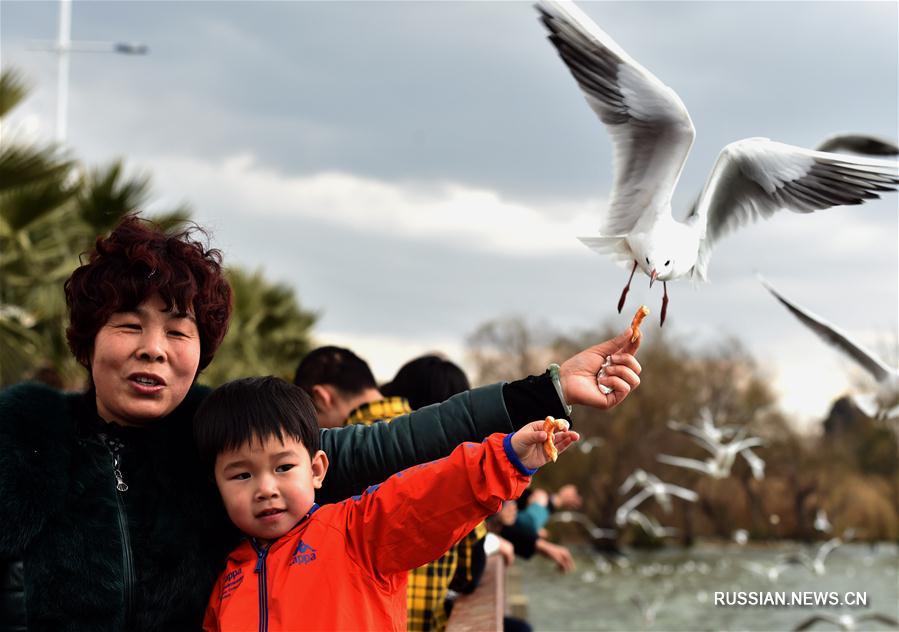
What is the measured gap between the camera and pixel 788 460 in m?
27.5

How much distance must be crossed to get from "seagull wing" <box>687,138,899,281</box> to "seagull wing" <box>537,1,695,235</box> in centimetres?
18

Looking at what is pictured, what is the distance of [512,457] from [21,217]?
676 cm

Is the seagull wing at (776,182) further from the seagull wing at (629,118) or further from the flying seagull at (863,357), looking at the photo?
the flying seagull at (863,357)

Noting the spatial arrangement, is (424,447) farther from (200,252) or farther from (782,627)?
→ (782,627)

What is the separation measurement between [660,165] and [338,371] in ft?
4.34

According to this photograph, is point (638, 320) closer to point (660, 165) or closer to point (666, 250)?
point (666, 250)

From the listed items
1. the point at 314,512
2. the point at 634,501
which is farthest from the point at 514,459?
the point at 634,501

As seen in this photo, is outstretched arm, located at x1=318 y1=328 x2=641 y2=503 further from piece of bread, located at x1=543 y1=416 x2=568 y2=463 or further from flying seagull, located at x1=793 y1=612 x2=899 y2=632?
flying seagull, located at x1=793 y1=612 x2=899 y2=632

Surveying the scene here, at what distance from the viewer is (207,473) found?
199cm

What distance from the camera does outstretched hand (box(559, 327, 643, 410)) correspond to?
1949 mm

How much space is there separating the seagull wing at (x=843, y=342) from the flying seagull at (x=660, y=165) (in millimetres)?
1024

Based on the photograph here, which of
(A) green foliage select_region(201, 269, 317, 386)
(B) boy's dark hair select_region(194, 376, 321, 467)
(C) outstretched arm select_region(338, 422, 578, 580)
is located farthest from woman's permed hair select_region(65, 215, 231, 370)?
(A) green foliage select_region(201, 269, 317, 386)

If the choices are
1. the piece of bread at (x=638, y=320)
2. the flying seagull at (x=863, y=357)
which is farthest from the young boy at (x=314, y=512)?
the flying seagull at (x=863, y=357)

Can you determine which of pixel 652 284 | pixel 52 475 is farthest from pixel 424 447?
pixel 652 284
